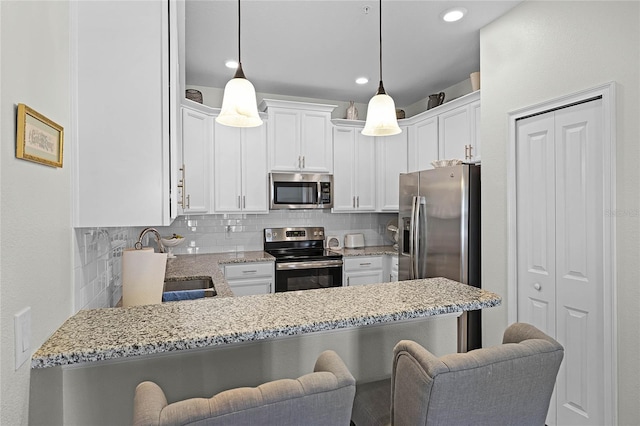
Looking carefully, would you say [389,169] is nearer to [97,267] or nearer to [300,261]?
[300,261]

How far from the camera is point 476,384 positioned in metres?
0.86

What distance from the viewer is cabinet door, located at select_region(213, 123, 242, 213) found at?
379 centimetres

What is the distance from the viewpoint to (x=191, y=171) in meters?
3.65

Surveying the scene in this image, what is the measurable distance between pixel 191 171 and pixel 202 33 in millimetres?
1337

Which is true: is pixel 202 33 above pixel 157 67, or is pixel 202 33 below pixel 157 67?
above

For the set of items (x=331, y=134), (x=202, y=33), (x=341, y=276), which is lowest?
(x=341, y=276)

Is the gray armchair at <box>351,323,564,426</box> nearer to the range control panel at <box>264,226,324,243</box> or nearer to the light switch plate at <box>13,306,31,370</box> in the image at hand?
the light switch plate at <box>13,306,31,370</box>

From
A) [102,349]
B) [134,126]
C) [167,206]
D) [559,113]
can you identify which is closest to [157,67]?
[134,126]

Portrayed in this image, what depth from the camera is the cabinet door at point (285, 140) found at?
397cm

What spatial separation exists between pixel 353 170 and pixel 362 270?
45.4 inches

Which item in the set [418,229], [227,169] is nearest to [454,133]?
[418,229]

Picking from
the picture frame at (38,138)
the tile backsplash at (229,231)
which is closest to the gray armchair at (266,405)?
the picture frame at (38,138)

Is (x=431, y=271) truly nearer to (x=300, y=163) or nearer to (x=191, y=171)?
(x=300, y=163)

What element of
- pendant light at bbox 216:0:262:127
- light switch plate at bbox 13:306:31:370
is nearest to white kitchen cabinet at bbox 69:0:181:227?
pendant light at bbox 216:0:262:127
